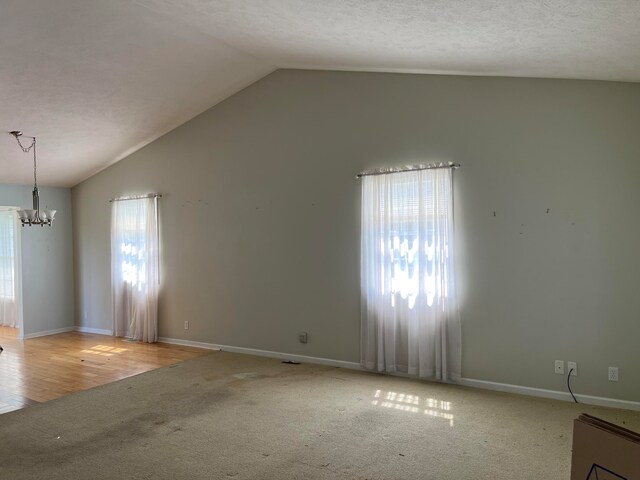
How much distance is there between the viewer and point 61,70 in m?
4.71

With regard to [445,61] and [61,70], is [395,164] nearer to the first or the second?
[445,61]

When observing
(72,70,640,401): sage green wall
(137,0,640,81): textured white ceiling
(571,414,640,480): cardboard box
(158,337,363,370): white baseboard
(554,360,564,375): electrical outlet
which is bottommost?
(158,337,363,370): white baseboard

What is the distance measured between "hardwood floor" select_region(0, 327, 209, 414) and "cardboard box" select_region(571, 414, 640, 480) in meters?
4.52

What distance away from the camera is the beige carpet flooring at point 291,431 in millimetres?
3078

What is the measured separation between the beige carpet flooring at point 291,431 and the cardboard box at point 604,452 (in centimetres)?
110

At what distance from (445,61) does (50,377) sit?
5329 millimetres

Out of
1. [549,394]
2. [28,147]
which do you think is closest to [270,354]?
[549,394]

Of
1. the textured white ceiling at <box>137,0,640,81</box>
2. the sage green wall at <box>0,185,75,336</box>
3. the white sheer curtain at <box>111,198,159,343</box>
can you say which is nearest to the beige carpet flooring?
the white sheer curtain at <box>111,198,159,343</box>

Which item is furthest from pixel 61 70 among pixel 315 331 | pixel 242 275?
pixel 315 331

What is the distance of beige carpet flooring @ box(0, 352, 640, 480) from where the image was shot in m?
3.08

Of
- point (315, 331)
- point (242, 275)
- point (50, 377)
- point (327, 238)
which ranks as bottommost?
point (50, 377)

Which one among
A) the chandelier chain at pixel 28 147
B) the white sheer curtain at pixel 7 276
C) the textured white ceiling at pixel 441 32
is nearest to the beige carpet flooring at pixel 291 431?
the textured white ceiling at pixel 441 32

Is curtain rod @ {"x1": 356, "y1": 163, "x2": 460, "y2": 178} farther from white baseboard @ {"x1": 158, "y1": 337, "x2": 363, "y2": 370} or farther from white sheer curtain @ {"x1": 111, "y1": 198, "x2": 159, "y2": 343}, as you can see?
white sheer curtain @ {"x1": 111, "y1": 198, "x2": 159, "y2": 343}

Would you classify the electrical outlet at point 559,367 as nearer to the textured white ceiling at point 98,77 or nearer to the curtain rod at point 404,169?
the curtain rod at point 404,169
